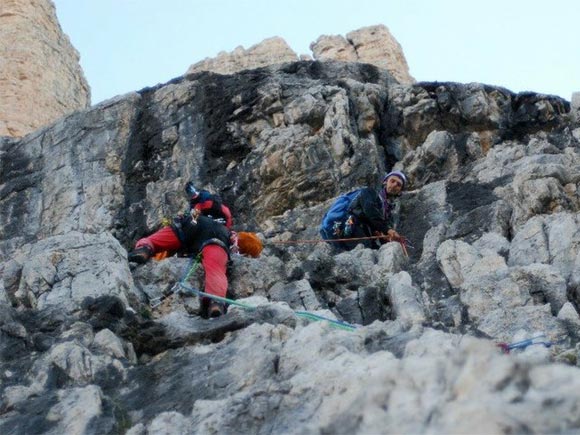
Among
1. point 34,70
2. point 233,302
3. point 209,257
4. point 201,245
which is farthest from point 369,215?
point 34,70

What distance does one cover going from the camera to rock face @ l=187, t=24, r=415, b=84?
1790 inches

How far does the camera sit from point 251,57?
4653 cm

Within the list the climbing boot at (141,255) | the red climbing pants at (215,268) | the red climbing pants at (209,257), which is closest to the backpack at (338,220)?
the red climbing pants at (209,257)

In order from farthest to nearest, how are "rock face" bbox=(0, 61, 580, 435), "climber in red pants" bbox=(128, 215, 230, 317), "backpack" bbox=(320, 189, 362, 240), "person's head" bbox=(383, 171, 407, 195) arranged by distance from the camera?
"person's head" bbox=(383, 171, 407, 195)
"backpack" bbox=(320, 189, 362, 240)
"climber in red pants" bbox=(128, 215, 230, 317)
"rock face" bbox=(0, 61, 580, 435)

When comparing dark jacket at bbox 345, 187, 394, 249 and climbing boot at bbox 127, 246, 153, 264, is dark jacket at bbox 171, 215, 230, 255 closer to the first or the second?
climbing boot at bbox 127, 246, 153, 264

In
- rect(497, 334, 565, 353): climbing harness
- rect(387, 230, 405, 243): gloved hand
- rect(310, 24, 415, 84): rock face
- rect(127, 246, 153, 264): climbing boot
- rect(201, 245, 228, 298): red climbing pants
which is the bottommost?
→ rect(497, 334, 565, 353): climbing harness

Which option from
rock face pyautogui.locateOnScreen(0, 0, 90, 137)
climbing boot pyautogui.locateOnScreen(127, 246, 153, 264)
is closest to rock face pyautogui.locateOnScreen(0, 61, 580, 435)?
climbing boot pyautogui.locateOnScreen(127, 246, 153, 264)

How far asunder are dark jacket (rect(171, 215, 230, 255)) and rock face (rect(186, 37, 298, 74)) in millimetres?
28776

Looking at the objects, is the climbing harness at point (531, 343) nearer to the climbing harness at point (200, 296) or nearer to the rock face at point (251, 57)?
the climbing harness at point (200, 296)

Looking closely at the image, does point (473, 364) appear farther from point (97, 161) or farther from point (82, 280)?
point (97, 161)

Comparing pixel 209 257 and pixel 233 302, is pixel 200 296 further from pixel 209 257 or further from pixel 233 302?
pixel 233 302

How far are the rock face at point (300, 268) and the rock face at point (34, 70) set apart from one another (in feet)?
23.7

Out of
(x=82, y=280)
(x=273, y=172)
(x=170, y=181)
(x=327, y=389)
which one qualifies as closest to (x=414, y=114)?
(x=273, y=172)

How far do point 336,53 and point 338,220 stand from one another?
30362 mm
